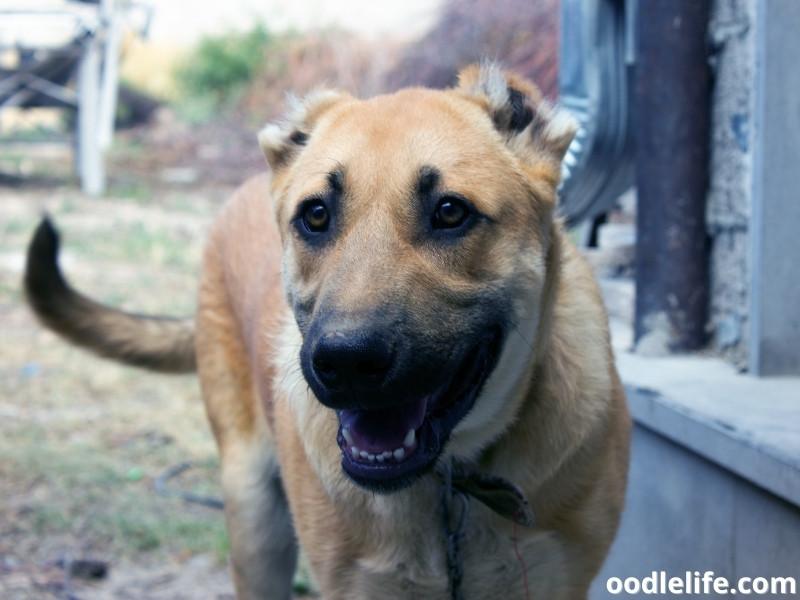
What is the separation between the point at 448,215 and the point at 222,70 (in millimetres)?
15610

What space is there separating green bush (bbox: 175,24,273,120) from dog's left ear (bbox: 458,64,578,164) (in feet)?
47.7

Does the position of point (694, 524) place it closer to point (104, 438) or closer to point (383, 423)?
point (383, 423)

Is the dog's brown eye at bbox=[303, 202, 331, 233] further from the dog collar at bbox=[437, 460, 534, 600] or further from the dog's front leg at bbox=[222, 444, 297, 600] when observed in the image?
the dog's front leg at bbox=[222, 444, 297, 600]

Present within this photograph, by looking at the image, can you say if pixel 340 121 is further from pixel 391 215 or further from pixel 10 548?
pixel 10 548

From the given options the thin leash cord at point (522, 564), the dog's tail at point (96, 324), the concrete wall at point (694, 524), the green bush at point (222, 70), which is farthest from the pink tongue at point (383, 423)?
the green bush at point (222, 70)

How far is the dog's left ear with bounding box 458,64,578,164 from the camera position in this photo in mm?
2395

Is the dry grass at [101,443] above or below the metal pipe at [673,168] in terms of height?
below

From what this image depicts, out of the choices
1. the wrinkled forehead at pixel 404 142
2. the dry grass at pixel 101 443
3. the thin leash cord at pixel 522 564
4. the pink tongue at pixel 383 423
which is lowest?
the dry grass at pixel 101 443

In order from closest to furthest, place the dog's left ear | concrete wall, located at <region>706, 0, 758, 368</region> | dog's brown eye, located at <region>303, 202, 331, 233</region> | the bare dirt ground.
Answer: dog's brown eye, located at <region>303, 202, 331, 233</region> → the dog's left ear → concrete wall, located at <region>706, 0, 758, 368</region> → the bare dirt ground

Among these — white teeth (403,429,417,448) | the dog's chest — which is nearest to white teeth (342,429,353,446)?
white teeth (403,429,417,448)

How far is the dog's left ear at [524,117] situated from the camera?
7.86ft

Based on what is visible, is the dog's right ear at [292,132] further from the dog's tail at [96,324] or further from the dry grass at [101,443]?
the dry grass at [101,443]

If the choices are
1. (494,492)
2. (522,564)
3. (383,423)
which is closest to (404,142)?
(383,423)

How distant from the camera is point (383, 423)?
6.94ft
